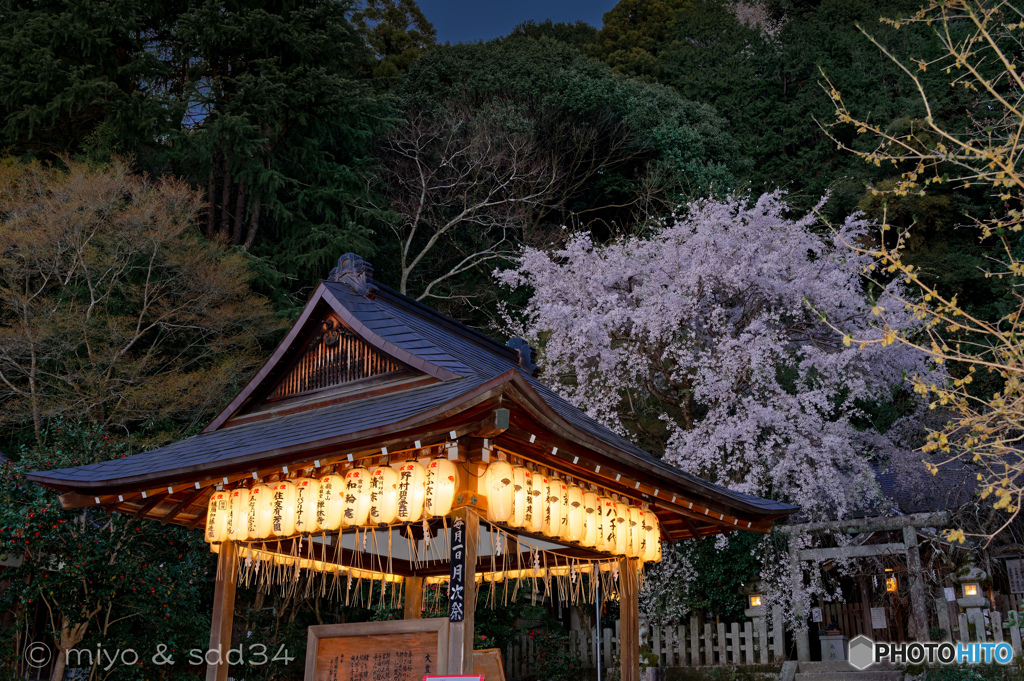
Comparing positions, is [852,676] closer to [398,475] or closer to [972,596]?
[972,596]

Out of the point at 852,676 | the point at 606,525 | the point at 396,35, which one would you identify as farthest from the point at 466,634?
the point at 396,35

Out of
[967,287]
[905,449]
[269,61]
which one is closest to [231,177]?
[269,61]

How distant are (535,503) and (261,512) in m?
2.39

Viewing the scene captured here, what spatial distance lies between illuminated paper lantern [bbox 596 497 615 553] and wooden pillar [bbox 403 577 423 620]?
327 centimetres

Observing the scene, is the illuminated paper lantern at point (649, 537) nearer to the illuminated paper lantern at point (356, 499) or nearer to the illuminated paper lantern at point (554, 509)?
the illuminated paper lantern at point (554, 509)

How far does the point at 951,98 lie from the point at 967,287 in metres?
6.10

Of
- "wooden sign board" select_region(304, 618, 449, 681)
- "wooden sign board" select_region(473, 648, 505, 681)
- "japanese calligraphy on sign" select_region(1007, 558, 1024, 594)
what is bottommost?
"wooden sign board" select_region(473, 648, 505, 681)

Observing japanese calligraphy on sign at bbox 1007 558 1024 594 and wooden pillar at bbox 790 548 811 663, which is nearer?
wooden pillar at bbox 790 548 811 663

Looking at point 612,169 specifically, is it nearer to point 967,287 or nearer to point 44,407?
point 967,287

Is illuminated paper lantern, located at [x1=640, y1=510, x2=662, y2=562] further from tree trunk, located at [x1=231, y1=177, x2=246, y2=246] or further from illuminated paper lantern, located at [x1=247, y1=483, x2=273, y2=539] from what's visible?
tree trunk, located at [x1=231, y1=177, x2=246, y2=246]

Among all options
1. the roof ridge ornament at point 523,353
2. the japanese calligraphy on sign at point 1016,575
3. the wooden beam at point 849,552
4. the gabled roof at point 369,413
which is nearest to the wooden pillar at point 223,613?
the gabled roof at point 369,413

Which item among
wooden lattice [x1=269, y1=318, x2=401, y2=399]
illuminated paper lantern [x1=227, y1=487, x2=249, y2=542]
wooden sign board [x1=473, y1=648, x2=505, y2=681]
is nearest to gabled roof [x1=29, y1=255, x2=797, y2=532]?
wooden lattice [x1=269, y1=318, x2=401, y2=399]

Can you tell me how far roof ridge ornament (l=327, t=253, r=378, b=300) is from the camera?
8.60 metres

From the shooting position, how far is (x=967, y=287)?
68.0ft
